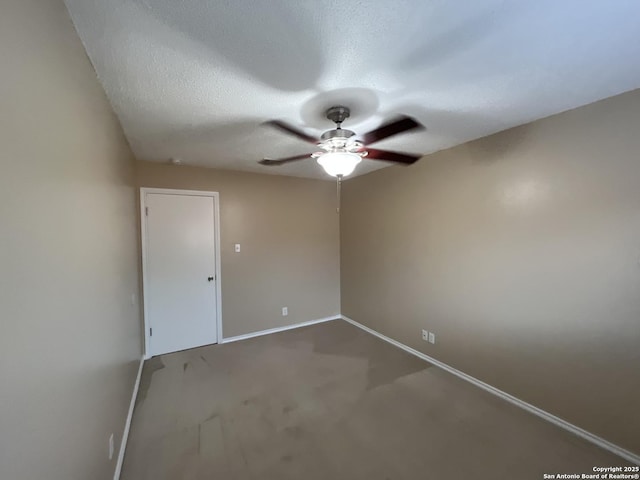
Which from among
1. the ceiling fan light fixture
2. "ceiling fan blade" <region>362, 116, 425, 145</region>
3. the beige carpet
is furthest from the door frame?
"ceiling fan blade" <region>362, 116, 425, 145</region>

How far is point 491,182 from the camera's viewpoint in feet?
7.98

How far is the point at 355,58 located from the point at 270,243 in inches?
113

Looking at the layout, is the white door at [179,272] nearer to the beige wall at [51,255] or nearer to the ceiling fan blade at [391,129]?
the beige wall at [51,255]

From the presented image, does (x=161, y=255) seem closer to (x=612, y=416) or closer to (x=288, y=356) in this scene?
(x=288, y=356)

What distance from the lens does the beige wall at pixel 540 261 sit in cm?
176

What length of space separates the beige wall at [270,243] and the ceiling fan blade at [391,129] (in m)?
2.26

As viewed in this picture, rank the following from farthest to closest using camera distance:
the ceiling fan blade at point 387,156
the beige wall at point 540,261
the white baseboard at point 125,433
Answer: the ceiling fan blade at point 387,156 → the beige wall at point 540,261 → the white baseboard at point 125,433

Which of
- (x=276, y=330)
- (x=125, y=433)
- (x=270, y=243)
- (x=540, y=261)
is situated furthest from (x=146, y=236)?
(x=540, y=261)

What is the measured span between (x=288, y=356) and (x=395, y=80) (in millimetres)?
2936

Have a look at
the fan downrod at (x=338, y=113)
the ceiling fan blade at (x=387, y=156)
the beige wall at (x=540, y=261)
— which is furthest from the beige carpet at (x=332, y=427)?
the fan downrod at (x=338, y=113)

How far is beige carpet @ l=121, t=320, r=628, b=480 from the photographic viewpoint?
1.71 meters

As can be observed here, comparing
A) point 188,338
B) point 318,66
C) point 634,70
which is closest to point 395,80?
point 318,66

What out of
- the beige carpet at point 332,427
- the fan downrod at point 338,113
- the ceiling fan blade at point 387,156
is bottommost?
the beige carpet at point 332,427

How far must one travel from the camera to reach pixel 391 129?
5.31 feet
